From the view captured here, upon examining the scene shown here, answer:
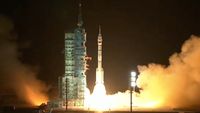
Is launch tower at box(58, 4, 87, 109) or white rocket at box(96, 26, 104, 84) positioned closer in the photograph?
launch tower at box(58, 4, 87, 109)

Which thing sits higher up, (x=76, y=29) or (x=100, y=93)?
(x=76, y=29)

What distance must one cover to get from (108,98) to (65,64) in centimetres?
722

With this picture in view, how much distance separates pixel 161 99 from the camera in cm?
10256

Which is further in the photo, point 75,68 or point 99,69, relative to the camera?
point 99,69

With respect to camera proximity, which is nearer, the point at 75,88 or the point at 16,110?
the point at 16,110

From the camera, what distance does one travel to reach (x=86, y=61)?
10231cm

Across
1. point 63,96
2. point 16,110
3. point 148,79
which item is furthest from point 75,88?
point 16,110

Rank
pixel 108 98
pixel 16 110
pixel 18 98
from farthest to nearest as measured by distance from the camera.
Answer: pixel 108 98, pixel 18 98, pixel 16 110

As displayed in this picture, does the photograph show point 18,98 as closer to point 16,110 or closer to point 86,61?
point 86,61

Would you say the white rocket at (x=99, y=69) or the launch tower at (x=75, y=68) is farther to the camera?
the white rocket at (x=99, y=69)

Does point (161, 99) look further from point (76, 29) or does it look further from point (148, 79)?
point (76, 29)

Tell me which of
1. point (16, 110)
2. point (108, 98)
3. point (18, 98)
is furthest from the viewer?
point (108, 98)

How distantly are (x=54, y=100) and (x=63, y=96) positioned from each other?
1.59 metres

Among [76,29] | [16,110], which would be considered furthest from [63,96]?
[16,110]
